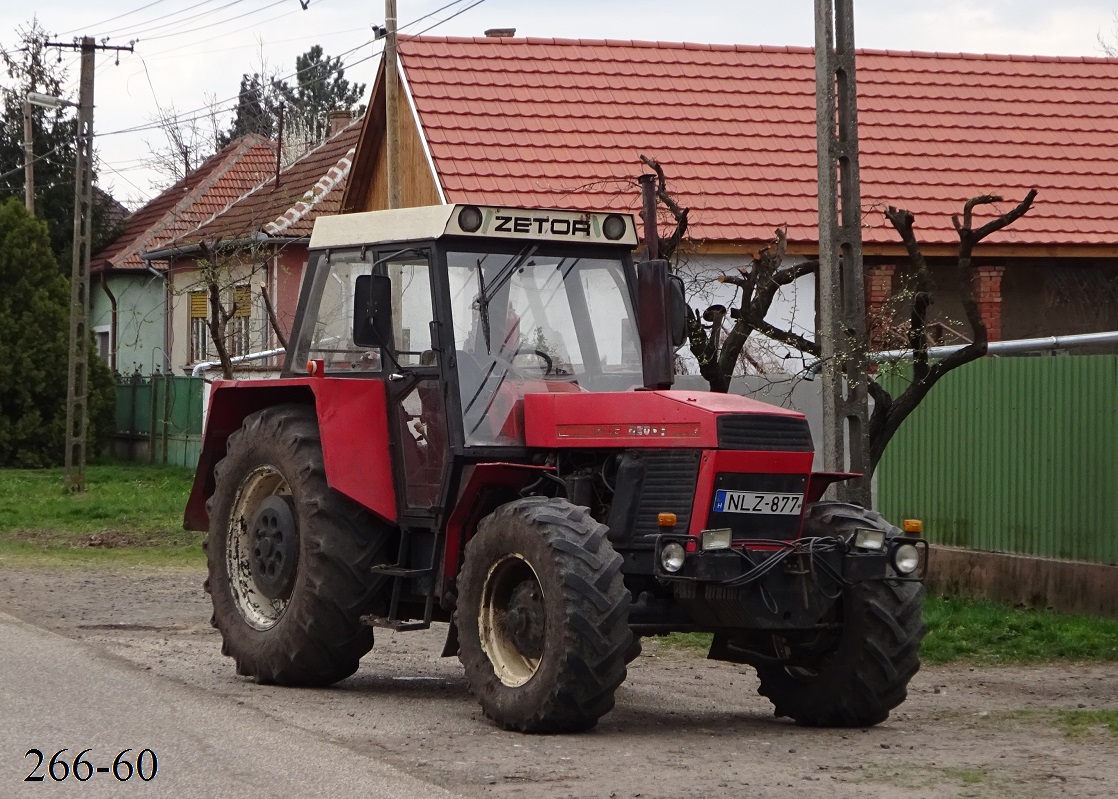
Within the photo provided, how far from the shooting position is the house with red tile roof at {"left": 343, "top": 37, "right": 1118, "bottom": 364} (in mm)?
22141

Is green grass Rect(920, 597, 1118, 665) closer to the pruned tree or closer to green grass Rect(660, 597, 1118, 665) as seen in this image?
green grass Rect(660, 597, 1118, 665)

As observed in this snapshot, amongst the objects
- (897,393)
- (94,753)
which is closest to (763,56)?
(897,393)

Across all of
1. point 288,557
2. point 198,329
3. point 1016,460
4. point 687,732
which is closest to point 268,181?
point 198,329

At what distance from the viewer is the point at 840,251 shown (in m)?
13.3

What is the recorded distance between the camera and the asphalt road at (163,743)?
670cm

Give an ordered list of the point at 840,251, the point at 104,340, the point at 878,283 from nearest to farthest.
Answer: the point at 840,251 < the point at 878,283 < the point at 104,340

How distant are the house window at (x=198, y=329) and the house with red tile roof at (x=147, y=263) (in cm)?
82

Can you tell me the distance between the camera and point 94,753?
7312 millimetres

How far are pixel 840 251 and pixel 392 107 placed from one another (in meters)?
9.76

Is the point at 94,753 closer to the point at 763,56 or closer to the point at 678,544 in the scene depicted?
the point at 678,544

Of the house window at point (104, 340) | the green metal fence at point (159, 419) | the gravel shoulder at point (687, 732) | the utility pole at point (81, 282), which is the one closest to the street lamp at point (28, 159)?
the house window at point (104, 340)

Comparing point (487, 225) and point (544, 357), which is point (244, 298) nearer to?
point (487, 225)

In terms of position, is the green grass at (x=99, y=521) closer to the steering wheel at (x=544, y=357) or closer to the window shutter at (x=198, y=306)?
the window shutter at (x=198, y=306)

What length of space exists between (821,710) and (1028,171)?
16.3 m
